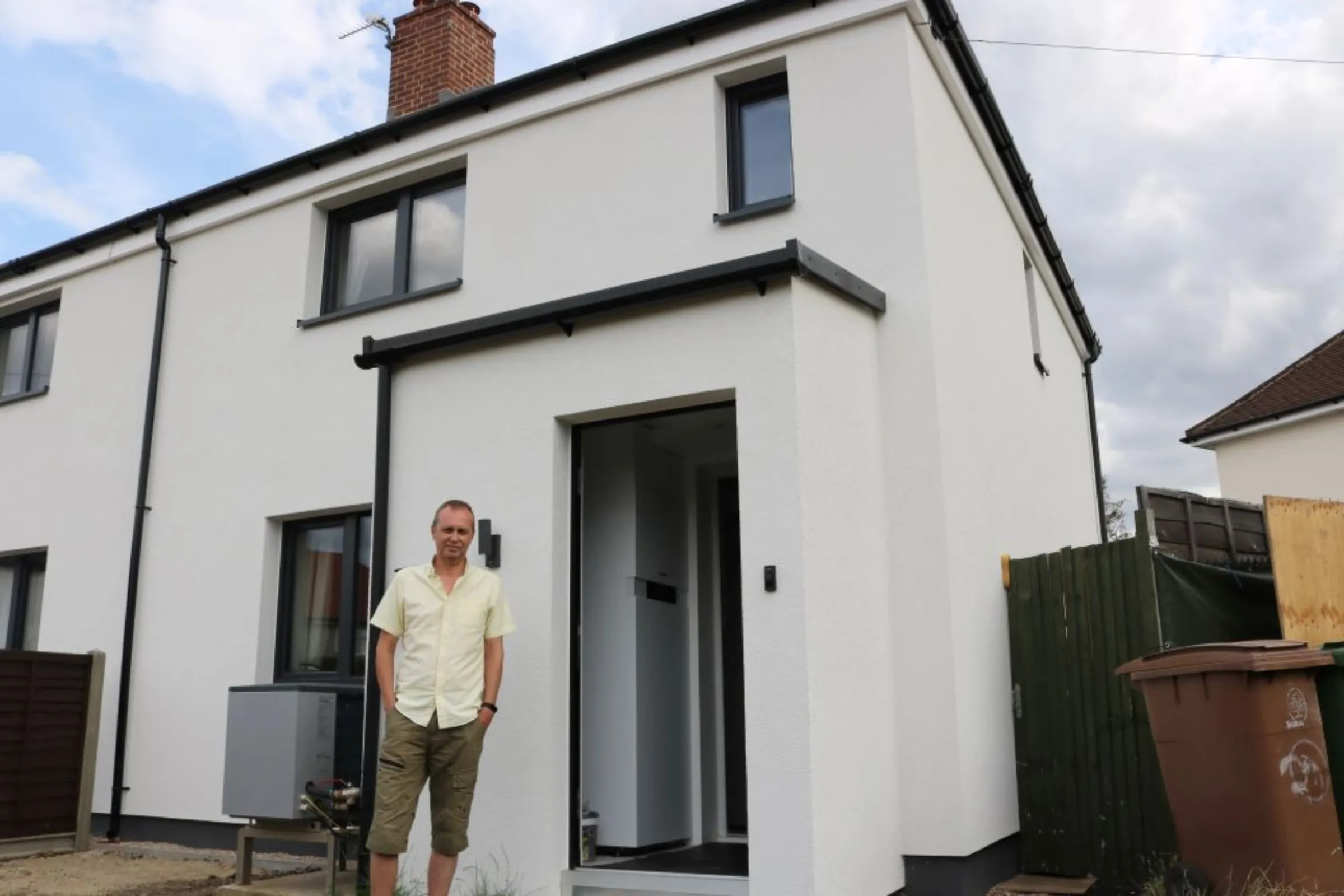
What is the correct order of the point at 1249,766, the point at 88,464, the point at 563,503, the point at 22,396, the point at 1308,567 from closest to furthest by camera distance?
the point at 1249,766, the point at 563,503, the point at 1308,567, the point at 88,464, the point at 22,396

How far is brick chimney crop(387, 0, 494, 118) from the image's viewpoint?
32.6 feet

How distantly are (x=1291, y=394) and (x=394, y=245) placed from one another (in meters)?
14.2

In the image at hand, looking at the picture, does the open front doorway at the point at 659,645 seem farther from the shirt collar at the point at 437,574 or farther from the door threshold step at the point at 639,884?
the shirt collar at the point at 437,574

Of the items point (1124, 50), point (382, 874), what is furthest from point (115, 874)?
point (1124, 50)

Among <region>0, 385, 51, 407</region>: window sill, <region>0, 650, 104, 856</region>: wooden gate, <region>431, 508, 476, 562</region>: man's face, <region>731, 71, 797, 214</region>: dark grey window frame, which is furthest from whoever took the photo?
<region>0, 385, 51, 407</region>: window sill

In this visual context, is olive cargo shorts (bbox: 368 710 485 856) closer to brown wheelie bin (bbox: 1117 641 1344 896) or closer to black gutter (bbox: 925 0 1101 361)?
brown wheelie bin (bbox: 1117 641 1344 896)

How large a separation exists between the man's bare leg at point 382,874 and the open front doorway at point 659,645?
1.16 meters

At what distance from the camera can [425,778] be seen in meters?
5.01

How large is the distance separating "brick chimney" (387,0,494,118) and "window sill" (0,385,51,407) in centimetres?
428

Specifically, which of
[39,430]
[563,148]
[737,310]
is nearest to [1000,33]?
[563,148]

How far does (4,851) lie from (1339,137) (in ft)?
40.3

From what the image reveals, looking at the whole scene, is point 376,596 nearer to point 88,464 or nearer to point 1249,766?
point 1249,766

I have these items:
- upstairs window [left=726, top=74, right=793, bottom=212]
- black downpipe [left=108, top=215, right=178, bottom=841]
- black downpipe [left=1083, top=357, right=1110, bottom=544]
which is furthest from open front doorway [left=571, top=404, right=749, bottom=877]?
black downpipe [left=1083, top=357, right=1110, bottom=544]

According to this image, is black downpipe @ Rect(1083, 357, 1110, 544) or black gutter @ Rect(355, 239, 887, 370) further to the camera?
black downpipe @ Rect(1083, 357, 1110, 544)
